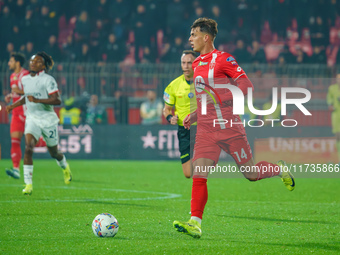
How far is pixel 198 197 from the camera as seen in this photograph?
5801 millimetres

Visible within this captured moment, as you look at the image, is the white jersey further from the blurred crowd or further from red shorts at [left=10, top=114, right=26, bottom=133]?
the blurred crowd

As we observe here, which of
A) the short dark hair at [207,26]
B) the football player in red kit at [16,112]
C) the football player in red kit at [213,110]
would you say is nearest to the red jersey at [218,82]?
the football player in red kit at [213,110]

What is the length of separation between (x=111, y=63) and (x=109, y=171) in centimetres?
518

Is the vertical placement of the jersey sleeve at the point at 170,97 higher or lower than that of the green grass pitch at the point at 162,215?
higher

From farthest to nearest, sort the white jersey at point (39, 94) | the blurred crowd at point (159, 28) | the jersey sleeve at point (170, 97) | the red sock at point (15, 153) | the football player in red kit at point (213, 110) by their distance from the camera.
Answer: the blurred crowd at point (159, 28) < the red sock at point (15, 153) < the white jersey at point (39, 94) < the jersey sleeve at point (170, 97) < the football player in red kit at point (213, 110)

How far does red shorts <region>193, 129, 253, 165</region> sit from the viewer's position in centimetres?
596

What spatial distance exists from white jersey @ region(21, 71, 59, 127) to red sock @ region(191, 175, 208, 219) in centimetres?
476

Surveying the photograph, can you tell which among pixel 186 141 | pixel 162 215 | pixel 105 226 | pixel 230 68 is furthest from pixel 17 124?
pixel 230 68

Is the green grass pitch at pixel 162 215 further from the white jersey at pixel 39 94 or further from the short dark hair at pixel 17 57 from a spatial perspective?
the short dark hair at pixel 17 57

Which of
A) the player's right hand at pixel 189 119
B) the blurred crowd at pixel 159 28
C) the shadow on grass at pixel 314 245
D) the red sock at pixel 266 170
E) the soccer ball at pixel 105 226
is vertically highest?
the blurred crowd at pixel 159 28

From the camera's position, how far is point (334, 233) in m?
6.31

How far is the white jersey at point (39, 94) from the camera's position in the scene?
9.99 metres

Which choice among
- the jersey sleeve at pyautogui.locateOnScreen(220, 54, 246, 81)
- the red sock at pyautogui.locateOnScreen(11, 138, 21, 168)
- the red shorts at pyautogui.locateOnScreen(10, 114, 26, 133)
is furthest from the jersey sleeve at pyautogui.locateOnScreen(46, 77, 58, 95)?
the jersey sleeve at pyautogui.locateOnScreen(220, 54, 246, 81)

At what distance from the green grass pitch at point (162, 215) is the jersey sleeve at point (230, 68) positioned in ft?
5.21
